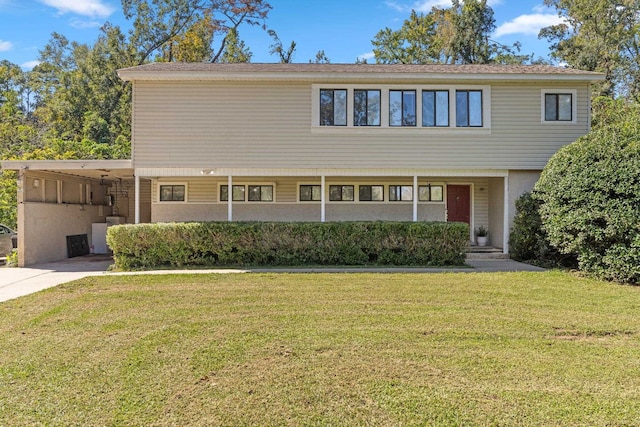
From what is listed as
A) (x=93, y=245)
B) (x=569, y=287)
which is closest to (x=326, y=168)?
(x=569, y=287)

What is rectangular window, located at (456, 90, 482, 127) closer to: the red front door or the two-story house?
the two-story house

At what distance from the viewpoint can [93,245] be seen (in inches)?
611

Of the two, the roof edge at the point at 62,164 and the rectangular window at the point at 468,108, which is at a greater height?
the rectangular window at the point at 468,108

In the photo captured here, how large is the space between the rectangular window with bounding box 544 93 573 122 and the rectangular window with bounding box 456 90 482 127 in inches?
76.6

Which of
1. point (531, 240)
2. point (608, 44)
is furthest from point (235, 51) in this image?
point (608, 44)

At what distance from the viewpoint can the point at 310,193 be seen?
13.9 m

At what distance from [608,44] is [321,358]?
98.5 ft

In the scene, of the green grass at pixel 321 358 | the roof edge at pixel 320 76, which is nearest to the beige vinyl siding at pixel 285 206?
the roof edge at pixel 320 76

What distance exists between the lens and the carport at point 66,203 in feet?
38.0

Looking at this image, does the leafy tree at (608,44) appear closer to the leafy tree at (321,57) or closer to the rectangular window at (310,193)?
the leafy tree at (321,57)

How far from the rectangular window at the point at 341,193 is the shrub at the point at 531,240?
5031 mm

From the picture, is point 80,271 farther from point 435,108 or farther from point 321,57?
point 321,57

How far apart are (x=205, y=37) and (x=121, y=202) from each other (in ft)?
49.9

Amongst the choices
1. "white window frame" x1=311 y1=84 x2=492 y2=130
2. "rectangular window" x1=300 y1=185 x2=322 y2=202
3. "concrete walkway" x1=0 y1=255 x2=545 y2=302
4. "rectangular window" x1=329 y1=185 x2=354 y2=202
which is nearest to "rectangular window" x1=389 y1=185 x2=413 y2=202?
"rectangular window" x1=329 y1=185 x2=354 y2=202
